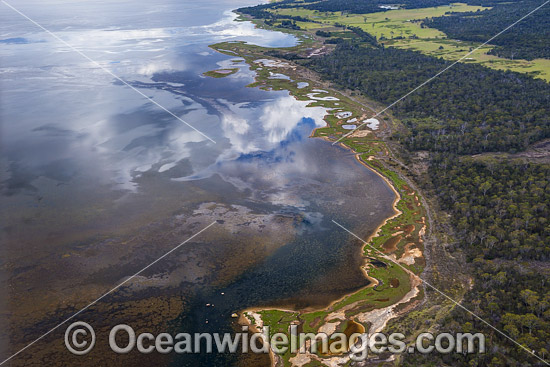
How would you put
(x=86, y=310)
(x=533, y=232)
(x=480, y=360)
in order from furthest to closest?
(x=533, y=232), (x=86, y=310), (x=480, y=360)

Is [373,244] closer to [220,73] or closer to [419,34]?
[220,73]

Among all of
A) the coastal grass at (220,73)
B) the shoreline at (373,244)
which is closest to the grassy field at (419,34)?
the shoreline at (373,244)

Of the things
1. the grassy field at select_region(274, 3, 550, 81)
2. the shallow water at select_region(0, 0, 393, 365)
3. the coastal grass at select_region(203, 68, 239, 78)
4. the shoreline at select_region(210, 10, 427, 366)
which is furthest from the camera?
the grassy field at select_region(274, 3, 550, 81)

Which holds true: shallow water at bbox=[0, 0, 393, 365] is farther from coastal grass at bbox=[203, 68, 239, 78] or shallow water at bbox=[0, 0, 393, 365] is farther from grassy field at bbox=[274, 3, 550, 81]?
grassy field at bbox=[274, 3, 550, 81]

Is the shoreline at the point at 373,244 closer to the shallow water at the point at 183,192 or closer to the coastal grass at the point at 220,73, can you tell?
the shallow water at the point at 183,192

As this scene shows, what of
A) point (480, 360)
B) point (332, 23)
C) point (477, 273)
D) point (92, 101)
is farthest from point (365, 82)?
point (332, 23)

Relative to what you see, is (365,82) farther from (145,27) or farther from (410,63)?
(145,27)

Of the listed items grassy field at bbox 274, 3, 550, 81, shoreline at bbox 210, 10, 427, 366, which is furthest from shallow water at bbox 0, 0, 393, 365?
grassy field at bbox 274, 3, 550, 81

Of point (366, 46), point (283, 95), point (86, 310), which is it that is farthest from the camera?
point (366, 46)
